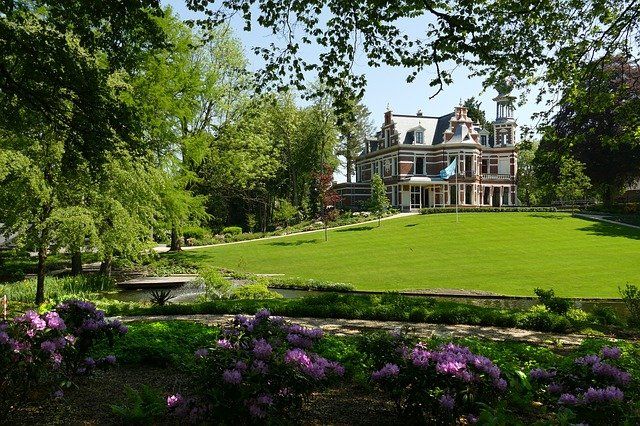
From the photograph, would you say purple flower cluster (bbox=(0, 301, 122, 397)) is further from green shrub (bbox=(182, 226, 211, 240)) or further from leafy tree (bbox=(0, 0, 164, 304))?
green shrub (bbox=(182, 226, 211, 240))

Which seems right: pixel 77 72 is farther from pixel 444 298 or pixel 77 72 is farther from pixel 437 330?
pixel 444 298

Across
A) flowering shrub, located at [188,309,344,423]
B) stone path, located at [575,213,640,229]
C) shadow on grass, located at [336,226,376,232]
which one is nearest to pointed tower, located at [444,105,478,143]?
stone path, located at [575,213,640,229]

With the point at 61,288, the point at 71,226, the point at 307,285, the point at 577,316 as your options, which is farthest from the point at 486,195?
the point at 71,226

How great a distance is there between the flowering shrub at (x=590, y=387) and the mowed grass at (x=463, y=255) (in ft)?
49.3

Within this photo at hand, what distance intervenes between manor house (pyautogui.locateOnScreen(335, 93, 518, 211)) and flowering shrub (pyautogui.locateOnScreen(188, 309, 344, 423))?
47.6 metres

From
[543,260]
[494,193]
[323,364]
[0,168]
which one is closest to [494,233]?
[543,260]

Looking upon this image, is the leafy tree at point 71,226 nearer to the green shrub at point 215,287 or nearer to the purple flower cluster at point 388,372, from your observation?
the green shrub at point 215,287

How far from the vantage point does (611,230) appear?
33.0 meters

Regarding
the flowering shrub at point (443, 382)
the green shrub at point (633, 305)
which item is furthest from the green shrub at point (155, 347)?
the green shrub at point (633, 305)

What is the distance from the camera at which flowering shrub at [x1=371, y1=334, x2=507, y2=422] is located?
3.54m

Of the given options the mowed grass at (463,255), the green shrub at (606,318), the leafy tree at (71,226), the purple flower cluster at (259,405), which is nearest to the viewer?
the purple flower cluster at (259,405)

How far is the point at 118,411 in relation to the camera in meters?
3.92

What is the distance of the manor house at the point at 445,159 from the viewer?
52.7m

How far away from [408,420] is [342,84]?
6.61 metres
